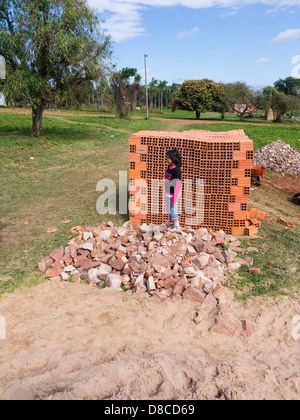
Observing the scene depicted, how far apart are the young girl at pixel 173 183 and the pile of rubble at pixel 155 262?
0.38 meters

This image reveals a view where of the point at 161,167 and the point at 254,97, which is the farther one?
the point at 254,97

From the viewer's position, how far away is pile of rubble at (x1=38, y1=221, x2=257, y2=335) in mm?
5188

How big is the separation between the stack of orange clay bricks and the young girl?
0.51 meters

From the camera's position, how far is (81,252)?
613cm

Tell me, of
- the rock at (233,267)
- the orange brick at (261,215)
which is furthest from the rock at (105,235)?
the orange brick at (261,215)

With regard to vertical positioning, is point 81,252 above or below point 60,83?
below

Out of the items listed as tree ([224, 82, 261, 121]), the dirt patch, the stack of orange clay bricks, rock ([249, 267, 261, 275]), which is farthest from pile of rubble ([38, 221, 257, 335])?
tree ([224, 82, 261, 121])

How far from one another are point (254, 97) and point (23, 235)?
45214 millimetres

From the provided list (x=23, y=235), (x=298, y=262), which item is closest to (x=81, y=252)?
(x=23, y=235)

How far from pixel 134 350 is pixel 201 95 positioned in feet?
153

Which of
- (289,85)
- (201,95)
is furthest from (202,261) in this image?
(289,85)

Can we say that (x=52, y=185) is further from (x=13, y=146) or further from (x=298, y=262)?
(x=298, y=262)

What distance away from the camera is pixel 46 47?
1595cm

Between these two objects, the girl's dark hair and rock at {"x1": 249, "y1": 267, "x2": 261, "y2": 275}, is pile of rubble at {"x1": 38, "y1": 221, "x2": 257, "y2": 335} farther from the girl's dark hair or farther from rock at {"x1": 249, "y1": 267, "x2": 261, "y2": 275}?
the girl's dark hair
